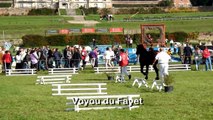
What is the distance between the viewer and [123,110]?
15.4 metres

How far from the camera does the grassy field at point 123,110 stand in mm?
14492

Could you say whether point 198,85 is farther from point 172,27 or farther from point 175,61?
point 172,27

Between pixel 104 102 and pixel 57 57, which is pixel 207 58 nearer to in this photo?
pixel 57 57

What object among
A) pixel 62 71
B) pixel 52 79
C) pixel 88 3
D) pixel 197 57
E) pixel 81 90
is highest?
pixel 81 90

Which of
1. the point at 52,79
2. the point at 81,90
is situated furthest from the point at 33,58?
the point at 81,90

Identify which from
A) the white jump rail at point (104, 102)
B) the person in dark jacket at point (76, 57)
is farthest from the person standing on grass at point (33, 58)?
the white jump rail at point (104, 102)

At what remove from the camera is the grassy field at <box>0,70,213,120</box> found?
14492 millimetres

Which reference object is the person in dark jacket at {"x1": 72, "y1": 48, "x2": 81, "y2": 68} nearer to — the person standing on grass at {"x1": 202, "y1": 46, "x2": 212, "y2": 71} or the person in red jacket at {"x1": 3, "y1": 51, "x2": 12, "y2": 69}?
the person in red jacket at {"x1": 3, "y1": 51, "x2": 12, "y2": 69}

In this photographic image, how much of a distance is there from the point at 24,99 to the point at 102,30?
149 feet

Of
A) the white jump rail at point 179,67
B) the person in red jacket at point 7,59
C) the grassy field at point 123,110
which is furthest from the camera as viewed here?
the white jump rail at point 179,67

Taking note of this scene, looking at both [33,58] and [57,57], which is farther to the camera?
[57,57]

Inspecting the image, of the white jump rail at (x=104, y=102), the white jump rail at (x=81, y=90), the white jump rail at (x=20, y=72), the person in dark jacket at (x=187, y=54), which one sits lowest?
the white jump rail at (x=20, y=72)

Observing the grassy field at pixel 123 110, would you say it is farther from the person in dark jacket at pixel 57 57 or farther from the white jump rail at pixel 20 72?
the person in dark jacket at pixel 57 57

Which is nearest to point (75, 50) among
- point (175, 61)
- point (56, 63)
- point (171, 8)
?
point (56, 63)
